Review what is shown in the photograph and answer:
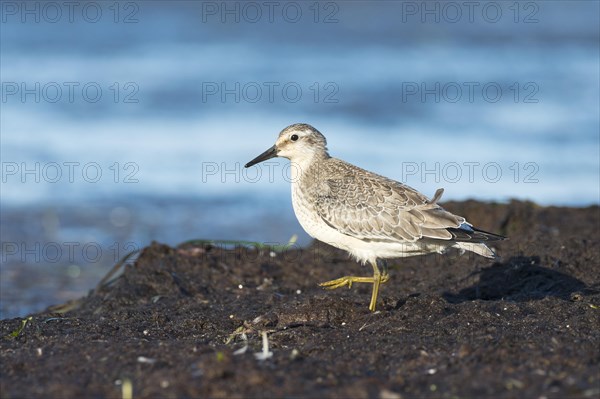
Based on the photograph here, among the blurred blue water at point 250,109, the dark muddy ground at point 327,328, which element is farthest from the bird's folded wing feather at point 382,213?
the blurred blue water at point 250,109

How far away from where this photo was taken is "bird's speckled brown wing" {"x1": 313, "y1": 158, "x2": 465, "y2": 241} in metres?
7.49

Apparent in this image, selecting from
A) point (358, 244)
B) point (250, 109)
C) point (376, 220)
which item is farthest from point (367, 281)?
point (250, 109)

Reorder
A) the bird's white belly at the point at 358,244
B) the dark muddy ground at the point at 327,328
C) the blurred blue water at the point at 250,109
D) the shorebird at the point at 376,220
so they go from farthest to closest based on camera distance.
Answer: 1. the blurred blue water at the point at 250,109
2. the bird's white belly at the point at 358,244
3. the shorebird at the point at 376,220
4. the dark muddy ground at the point at 327,328

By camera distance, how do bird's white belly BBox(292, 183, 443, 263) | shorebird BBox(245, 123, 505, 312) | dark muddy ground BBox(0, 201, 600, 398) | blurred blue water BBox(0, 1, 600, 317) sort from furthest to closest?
blurred blue water BBox(0, 1, 600, 317), bird's white belly BBox(292, 183, 443, 263), shorebird BBox(245, 123, 505, 312), dark muddy ground BBox(0, 201, 600, 398)

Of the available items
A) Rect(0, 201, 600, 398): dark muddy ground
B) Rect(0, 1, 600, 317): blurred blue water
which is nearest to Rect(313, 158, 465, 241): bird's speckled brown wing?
Rect(0, 201, 600, 398): dark muddy ground

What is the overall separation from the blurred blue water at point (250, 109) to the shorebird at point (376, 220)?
365cm

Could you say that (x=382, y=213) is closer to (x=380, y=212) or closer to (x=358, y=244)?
(x=380, y=212)

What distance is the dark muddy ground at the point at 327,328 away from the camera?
4871mm

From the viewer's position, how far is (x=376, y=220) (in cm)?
758

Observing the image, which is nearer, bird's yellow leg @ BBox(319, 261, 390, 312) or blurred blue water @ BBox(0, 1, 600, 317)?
bird's yellow leg @ BBox(319, 261, 390, 312)

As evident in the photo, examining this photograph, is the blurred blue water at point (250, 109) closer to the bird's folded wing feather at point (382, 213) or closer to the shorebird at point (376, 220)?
the shorebird at point (376, 220)

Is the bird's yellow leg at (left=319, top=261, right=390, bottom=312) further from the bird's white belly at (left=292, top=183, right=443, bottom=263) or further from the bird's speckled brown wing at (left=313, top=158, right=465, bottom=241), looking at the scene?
the bird's speckled brown wing at (left=313, top=158, right=465, bottom=241)

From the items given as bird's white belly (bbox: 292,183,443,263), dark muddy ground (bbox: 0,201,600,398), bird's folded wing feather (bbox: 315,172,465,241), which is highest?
bird's folded wing feather (bbox: 315,172,465,241)

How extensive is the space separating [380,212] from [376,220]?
84mm
